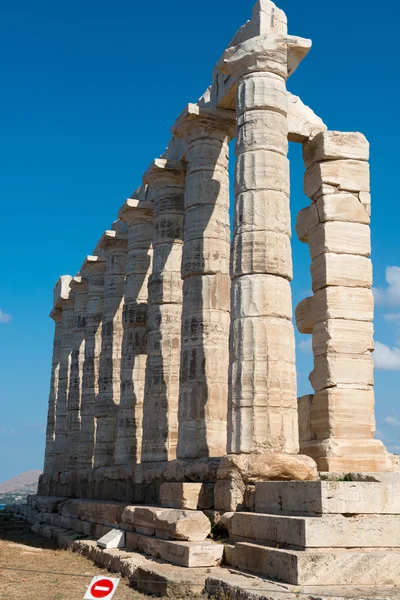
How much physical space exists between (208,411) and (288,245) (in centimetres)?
451

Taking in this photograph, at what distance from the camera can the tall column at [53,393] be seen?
3619 cm

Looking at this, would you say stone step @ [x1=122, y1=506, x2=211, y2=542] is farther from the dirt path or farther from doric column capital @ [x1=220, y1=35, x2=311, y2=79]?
doric column capital @ [x1=220, y1=35, x2=311, y2=79]

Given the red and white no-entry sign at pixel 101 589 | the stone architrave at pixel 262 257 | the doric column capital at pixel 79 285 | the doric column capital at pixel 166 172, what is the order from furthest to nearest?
the doric column capital at pixel 79 285 < the doric column capital at pixel 166 172 < the stone architrave at pixel 262 257 < the red and white no-entry sign at pixel 101 589

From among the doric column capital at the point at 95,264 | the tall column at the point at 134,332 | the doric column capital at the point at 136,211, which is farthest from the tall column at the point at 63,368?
the doric column capital at the point at 136,211

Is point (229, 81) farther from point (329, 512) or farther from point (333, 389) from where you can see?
point (329, 512)

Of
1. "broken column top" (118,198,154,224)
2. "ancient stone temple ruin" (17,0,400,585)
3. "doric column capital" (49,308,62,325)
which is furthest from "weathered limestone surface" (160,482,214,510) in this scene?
"doric column capital" (49,308,62,325)

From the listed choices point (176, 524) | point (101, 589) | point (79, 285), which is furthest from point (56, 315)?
point (101, 589)

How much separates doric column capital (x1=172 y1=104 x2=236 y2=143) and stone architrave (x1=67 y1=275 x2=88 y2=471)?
14.7m

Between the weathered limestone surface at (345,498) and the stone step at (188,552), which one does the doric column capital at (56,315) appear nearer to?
the stone step at (188,552)

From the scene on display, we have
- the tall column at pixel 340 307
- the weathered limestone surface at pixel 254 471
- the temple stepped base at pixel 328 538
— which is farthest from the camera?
the tall column at pixel 340 307

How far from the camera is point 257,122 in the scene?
51.7 ft

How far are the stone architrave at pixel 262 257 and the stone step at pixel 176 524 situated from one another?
1.71 m

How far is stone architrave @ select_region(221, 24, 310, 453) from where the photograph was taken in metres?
14.3

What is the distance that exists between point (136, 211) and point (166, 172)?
3.28 m
